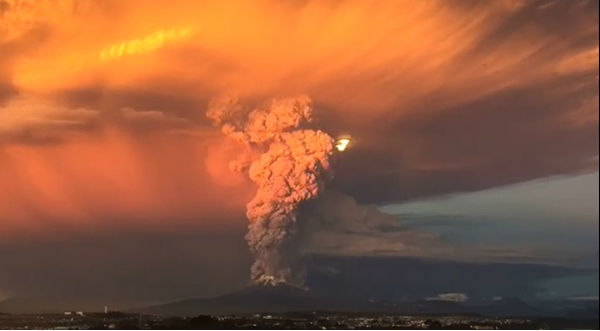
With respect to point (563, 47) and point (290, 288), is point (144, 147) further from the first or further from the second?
point (563, 47)

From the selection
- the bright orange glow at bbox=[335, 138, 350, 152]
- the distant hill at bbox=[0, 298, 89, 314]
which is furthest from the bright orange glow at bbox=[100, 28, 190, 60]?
the distant hill at bbox=[0, 298, 89, 314]

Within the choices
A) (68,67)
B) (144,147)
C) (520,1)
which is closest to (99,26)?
(68,67)

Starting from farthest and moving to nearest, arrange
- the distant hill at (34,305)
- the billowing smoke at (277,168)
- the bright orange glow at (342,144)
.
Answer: the bright orange glow at (342,144) < the billowing smoke at (277,168) < the distant hill at (34,305)

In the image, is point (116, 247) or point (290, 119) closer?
point (116, 247)

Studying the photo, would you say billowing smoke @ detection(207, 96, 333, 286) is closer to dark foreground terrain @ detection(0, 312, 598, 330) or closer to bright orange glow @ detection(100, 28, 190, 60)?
dark foreground terrain @ detection(0, 312, 598, 330)

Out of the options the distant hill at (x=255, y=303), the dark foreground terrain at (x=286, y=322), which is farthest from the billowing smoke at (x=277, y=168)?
the dark foreground terrain at (x=286, y=322)

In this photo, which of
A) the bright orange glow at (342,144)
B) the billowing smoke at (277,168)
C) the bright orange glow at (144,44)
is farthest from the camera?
the bright orange glow at (342,144)

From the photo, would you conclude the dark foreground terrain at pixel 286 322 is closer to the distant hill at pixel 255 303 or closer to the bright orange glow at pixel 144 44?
the distant hill at pixel 255 303
